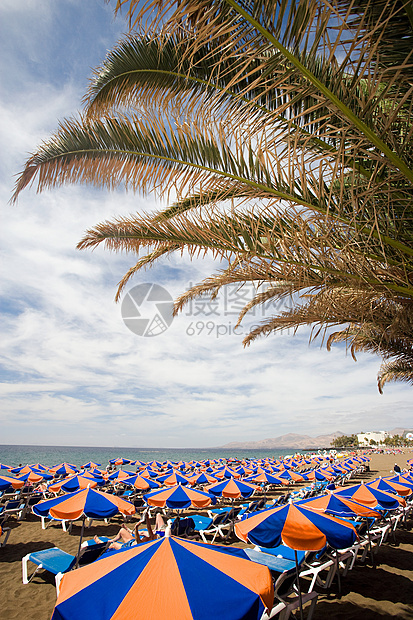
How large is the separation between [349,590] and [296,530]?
2720 millimetres

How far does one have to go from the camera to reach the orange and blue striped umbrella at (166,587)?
2.00 metres

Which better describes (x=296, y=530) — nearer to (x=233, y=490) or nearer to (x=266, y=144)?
(x=266, y=144)

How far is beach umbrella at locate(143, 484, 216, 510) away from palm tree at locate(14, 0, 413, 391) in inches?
233

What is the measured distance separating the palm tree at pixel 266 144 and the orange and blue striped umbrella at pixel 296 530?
9.25ft

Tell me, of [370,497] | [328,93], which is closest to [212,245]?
[328,93]

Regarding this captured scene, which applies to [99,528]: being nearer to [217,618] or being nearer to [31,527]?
[31,527]

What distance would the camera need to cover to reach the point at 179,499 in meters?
7.73

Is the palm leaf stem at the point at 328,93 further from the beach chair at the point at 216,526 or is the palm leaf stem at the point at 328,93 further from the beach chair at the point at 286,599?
the beach chair at the point at 216,526

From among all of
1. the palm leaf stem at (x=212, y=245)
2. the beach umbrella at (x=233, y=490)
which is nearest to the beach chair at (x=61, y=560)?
the beach umbrella at (x=233, y=490)

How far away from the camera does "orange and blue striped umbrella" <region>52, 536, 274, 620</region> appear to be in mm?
1996

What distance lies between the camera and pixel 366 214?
3.49 meters

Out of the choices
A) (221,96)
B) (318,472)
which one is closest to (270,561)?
(221,96)

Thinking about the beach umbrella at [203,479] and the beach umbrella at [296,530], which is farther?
the beach umbrella at [203,479]

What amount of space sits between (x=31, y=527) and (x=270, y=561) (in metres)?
7.71
